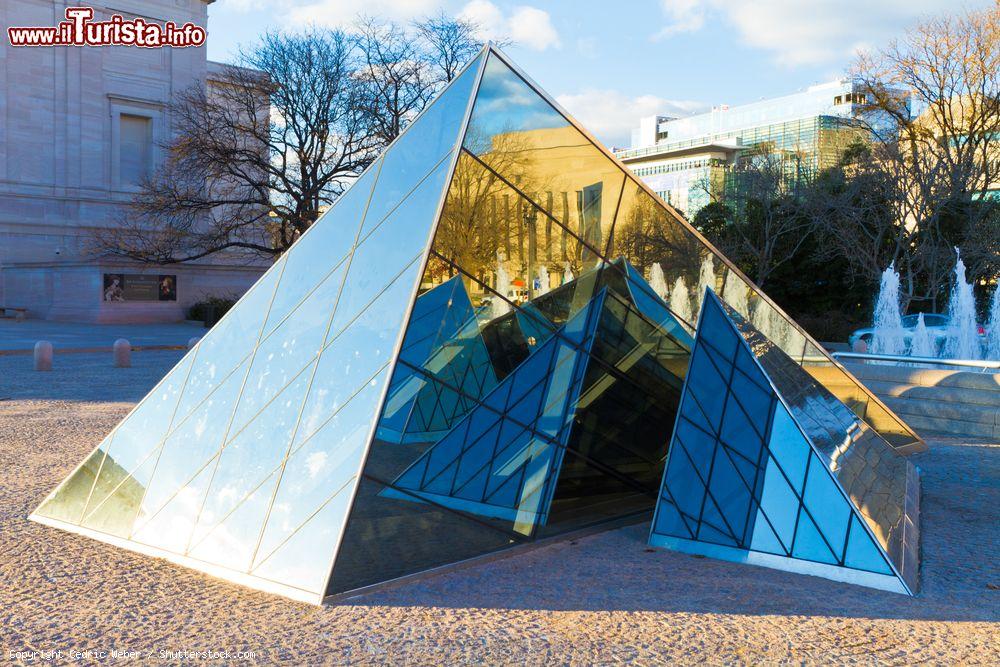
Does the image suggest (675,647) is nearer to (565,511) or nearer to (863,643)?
(863,643)

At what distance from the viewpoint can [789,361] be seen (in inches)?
335

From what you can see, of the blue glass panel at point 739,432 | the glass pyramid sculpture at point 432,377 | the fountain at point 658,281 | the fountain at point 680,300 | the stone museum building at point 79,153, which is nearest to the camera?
the glass pyramid sculpture at point 432,377

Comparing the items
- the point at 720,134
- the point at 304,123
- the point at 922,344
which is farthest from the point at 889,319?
the point at 720,134

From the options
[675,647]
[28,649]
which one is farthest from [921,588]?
[28,649]

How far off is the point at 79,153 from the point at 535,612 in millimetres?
48647

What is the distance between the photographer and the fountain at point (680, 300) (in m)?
8.27

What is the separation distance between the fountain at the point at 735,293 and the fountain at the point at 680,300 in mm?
359

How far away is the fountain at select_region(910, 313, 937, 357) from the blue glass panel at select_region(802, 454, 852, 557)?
69.3 ft

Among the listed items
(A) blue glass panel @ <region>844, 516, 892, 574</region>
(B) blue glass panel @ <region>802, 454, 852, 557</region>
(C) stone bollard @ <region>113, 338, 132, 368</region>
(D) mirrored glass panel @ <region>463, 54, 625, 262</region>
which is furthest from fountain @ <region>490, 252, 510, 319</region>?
(C) stone bollard @ <region>113, 338, 132, 368</region>

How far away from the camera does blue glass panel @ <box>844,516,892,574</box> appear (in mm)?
5988

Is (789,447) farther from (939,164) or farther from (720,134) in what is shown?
(720,134)

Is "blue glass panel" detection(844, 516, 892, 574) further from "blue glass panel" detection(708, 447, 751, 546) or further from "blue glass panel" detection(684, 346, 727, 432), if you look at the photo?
"blue glass panel" detection(684, 346, 727, 432)

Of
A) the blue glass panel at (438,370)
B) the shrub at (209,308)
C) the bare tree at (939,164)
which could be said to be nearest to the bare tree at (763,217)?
the bare tree at (939,164)

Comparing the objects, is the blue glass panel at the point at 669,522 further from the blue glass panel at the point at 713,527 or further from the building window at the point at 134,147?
the building window at the point at 134,147
